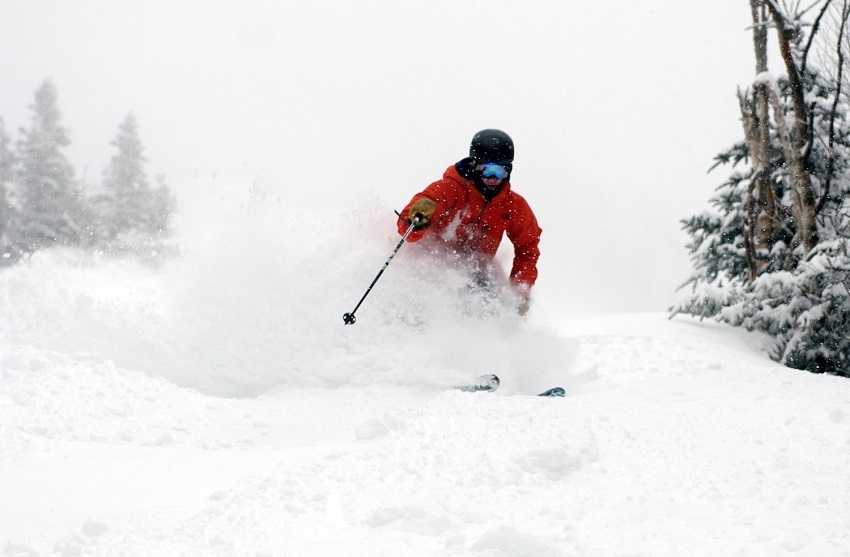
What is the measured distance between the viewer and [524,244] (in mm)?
6703

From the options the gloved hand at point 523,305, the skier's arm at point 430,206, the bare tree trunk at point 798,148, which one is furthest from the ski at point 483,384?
the bare tree trunk at point 798,148

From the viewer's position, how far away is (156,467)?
10.1 feet

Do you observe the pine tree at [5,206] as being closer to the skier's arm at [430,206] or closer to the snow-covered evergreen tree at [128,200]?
the snow-covered evergreen tree at [128,200]

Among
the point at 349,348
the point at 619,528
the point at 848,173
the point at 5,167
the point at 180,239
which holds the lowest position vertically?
the point at 619,528

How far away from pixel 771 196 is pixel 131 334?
291 inches

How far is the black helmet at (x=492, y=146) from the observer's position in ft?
20.3

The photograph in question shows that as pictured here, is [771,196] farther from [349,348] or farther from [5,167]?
[5,167]

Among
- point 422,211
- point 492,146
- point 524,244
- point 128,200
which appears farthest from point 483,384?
point 128,200

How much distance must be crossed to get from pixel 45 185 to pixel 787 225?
1008 inches

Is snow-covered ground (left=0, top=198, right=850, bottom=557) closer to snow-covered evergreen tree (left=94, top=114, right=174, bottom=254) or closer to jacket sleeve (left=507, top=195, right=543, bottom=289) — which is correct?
jacket sleeve (left=507, top=195, right=543, bottom=289)

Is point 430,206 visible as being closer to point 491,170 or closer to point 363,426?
point 491,170

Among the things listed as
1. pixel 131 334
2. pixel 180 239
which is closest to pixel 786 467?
pixel 131 334

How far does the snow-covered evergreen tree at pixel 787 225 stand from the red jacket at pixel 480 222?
2597 millimetres

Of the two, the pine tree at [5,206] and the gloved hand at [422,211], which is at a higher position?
the pine tree at [5,206]
